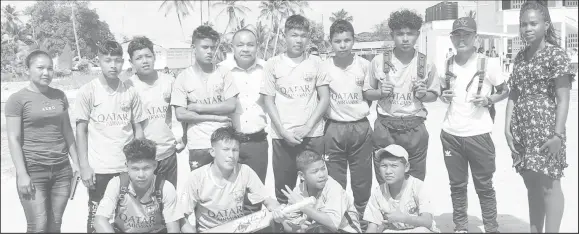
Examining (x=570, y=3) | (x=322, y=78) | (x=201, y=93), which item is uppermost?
(x=570, y=3)

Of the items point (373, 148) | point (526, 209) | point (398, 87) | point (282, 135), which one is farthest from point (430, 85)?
point (526, 209)

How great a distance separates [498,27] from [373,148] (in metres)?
33.7

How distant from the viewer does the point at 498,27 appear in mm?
35219

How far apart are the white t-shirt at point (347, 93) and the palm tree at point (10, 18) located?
228 ft

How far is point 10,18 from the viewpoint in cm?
7119

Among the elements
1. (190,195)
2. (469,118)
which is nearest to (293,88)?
(190,195)

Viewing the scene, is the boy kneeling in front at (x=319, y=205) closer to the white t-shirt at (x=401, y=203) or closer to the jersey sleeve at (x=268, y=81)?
the white t-shirt at (x=401, y=203)

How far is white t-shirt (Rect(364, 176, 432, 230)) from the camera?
4.30 m

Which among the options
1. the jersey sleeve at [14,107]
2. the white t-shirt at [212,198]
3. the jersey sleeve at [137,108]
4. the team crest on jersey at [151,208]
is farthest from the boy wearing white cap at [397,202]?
the jersey sleeve at [14,107]

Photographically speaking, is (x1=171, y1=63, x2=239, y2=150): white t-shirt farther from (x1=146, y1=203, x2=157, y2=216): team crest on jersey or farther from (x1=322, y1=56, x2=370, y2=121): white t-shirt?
(x1=322, y1=56, x2=370, y2=121): white t-shirt

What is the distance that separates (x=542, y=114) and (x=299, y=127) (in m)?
2.16

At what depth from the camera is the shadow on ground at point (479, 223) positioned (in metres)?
5.30

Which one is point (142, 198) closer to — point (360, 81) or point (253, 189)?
point (253, 189)

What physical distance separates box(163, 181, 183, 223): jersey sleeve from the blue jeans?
3.51 ft
